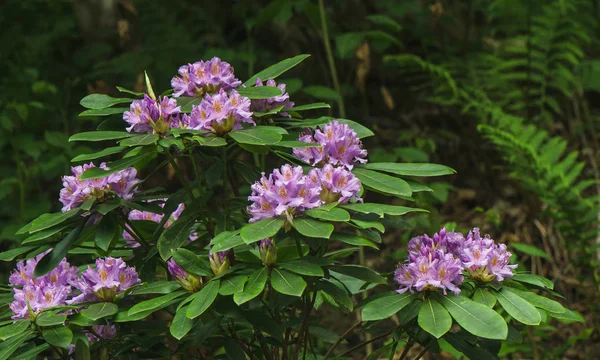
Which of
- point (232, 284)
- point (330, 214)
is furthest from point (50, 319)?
point (330, 214)

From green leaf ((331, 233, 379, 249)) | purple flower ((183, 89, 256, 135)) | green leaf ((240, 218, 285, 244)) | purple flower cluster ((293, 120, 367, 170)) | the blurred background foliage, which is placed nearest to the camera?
green leaf ((240, 218, 285, 244))

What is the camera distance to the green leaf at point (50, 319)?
162 centimetres

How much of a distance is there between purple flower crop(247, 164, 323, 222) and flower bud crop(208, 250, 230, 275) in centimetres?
18

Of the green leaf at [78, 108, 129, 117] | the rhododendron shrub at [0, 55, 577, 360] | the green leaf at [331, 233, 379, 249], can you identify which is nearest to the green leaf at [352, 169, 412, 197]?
the rhododendron shrub at [0, 55, 577, 360]

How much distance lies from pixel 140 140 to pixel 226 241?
0.30 m

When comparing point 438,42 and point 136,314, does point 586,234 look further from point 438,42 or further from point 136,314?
point 136,314

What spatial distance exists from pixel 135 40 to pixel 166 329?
88.1 inches

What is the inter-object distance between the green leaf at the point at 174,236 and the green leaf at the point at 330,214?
1.20ft

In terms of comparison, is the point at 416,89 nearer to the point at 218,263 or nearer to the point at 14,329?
the point at 218,263

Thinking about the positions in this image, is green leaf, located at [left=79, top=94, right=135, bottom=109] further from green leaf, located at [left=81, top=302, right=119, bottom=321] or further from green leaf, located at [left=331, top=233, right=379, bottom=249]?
green leaf, located at [left=331, top=233, right=379, bottom=249]

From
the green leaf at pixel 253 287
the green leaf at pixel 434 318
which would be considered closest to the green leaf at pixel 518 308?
the green leaf at pixel 434 318

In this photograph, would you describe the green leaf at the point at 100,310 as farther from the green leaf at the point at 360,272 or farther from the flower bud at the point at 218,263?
the green leaf at the point at 360,272

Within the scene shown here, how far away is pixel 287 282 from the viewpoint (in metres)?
1.58

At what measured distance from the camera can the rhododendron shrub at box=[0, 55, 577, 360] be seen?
1.58 m
